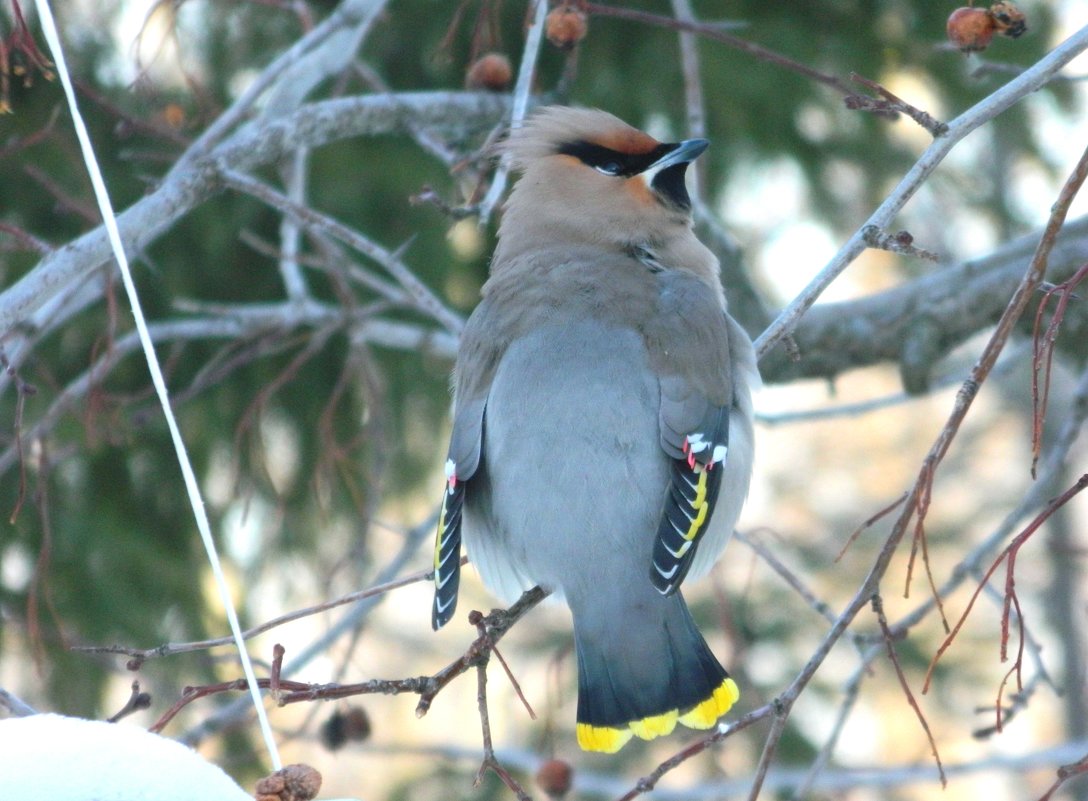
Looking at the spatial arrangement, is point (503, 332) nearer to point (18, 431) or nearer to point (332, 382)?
point (18, 431)

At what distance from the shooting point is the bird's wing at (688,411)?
292 centimetres

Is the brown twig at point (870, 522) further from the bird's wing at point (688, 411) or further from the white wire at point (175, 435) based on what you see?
the white wire at point (175, 435)

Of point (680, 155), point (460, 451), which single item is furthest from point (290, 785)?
point (680, 155)

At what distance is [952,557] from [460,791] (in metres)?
4.55

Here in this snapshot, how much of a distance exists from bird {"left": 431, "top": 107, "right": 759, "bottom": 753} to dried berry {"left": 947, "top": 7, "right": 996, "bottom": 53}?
0.74 metres

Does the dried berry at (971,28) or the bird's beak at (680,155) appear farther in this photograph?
the bird's beak at (680,155)

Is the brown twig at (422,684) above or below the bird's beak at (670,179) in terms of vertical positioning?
below

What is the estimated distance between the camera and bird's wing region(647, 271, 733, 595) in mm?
2920

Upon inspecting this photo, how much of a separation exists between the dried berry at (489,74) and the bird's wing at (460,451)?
0.77m

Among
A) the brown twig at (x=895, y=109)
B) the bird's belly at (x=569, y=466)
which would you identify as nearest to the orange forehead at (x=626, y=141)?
the bird's belly at (x=569, y=466)

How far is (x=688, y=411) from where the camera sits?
3.12 meters

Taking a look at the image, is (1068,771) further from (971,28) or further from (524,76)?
(524,76)

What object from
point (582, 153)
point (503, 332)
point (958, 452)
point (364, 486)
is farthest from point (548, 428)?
point (958, 452)

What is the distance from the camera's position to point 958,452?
10.9 m
